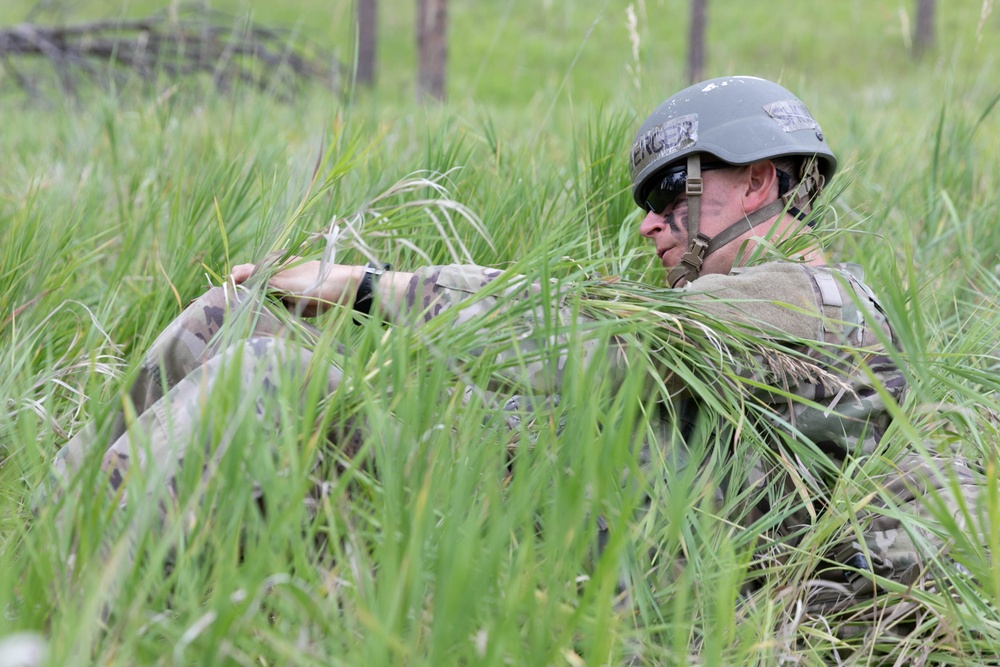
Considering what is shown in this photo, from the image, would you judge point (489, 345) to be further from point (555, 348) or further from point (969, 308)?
point (969, 308)

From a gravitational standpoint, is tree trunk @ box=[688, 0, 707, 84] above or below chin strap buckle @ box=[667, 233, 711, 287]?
below

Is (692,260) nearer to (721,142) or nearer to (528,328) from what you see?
(721,142)

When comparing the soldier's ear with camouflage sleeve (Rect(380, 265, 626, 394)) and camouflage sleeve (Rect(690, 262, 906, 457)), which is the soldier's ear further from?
camouflage sleeve (Rect(380, 265, 626, 394))

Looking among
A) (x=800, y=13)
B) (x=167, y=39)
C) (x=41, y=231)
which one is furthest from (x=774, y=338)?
(x=800, y=13)

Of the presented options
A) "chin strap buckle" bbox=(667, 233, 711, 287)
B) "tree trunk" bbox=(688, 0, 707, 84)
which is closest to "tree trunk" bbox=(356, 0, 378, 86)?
"tree trunk" bbox=(688, 0, 707, 84)

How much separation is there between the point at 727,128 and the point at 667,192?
0.21 meters

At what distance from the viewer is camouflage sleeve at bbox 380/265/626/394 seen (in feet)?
5.08

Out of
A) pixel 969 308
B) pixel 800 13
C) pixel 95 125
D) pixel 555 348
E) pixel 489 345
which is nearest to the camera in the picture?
pixel 555 348

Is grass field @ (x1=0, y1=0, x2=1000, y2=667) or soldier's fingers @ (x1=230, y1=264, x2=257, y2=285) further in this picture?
soldier's fingers @ (x1=230, y1=264, x2=257, y2=285)

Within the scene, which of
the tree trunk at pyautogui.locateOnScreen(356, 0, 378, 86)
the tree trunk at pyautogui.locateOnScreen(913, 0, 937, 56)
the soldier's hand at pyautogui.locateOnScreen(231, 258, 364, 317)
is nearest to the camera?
the soldier's hand at pyautogui.locateOnScreen(231, 258, 364, 317)

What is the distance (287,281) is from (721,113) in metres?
1.13

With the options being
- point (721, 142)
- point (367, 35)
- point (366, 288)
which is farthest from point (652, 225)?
point (367, 35)

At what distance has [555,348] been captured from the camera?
1521 millimetres

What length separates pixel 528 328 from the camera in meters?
1.65
